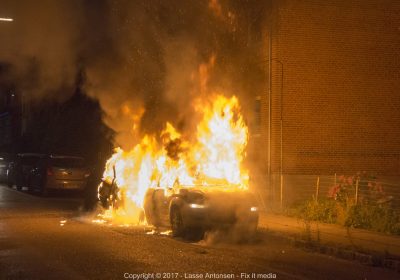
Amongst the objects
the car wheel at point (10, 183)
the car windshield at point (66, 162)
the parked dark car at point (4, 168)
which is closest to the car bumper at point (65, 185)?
the car windshield at point (66, 162)

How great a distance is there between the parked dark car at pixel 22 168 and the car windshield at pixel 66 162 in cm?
104

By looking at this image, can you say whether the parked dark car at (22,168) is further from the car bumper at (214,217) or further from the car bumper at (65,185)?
the car bumper at (214,217)

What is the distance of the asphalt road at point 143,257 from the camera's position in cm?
816

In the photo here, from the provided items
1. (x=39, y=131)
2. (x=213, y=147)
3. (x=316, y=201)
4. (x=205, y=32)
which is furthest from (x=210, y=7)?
(x=39, y=131)

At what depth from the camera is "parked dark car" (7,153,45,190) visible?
2400 centimetres

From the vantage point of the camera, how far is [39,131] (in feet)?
119

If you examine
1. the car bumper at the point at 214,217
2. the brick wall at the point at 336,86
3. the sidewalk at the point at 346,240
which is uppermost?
the brick wall at the point at 336,86

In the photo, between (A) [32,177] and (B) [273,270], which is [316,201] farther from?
(A) [32,177]

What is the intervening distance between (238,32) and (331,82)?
10.7 ft

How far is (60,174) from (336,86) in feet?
32.8

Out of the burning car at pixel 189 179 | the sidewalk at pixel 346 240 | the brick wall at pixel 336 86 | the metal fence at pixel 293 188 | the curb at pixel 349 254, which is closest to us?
the curb at pixel 349 254

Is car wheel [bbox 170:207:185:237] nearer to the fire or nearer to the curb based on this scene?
the fire

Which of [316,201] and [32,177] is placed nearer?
[316,201]

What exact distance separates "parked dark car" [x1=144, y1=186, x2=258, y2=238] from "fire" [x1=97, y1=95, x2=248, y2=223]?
1547mm
